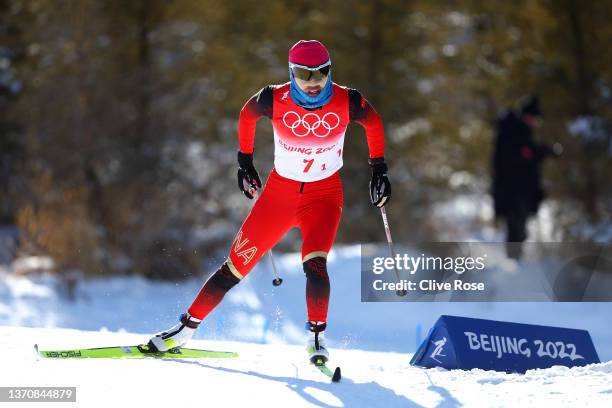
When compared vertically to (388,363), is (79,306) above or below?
above

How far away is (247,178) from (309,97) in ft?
2.27

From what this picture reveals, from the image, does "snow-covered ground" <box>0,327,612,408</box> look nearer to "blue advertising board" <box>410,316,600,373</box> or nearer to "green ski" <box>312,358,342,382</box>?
"green ski" <box>312,358,342,382</box>

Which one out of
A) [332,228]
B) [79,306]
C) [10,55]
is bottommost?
[332,228]

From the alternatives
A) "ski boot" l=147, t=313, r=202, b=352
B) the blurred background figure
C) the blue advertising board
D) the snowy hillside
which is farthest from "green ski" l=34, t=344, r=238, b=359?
the blurred background figure

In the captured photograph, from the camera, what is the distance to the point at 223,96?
54.8ft

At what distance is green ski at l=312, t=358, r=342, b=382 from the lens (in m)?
5.16

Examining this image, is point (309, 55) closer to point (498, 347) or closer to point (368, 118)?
point (368, 118)

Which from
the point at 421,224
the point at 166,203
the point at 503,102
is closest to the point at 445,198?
the point at 421,224

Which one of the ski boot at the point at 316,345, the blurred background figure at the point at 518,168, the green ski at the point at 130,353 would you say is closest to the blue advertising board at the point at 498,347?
the ski boot at the point at 316,345


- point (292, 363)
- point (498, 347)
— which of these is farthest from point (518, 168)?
point (292, 363)

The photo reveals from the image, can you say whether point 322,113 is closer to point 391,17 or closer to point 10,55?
point 391,17

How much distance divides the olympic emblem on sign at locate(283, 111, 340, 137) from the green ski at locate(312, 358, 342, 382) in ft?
4.47

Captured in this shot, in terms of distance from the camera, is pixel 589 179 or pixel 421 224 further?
pixel 421 224

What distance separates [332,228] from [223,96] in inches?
443
